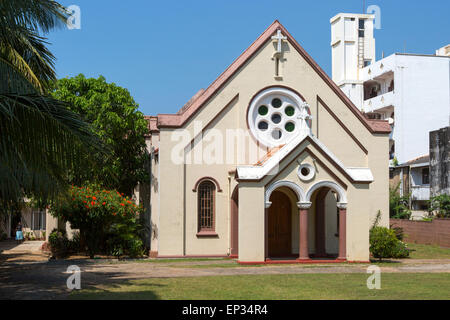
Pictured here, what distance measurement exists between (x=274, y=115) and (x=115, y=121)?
781 cm

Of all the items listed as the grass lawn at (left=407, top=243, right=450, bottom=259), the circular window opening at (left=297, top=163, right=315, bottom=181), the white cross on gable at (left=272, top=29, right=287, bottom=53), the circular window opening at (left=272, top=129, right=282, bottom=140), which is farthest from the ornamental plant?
the grass lawn at (left=407, top=243, right=450, bottom=259)

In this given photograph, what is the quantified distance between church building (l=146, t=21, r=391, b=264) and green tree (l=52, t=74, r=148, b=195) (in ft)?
5.16

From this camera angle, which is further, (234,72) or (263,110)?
(263,110)

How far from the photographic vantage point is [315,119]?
2647 centimetres

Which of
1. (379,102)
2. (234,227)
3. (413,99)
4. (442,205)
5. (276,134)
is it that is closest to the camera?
(234,227)

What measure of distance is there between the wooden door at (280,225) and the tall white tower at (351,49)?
34.3 metres

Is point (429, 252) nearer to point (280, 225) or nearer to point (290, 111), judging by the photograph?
point (280, 225)

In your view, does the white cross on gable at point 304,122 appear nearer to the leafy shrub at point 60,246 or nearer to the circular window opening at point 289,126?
the circular window opening at point 289,126

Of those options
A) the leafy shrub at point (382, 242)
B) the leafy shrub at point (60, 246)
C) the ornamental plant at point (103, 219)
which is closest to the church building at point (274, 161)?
the leafy shrub at point (382, 242)

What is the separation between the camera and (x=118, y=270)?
65.8 feet

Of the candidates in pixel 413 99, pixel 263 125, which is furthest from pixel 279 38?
pixel 413 99

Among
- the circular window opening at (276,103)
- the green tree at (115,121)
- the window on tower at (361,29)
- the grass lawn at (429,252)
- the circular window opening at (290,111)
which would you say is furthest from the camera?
the window on tower at (361,29)

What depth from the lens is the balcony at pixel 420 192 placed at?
4338 cm

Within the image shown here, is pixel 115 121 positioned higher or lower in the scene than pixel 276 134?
higher
